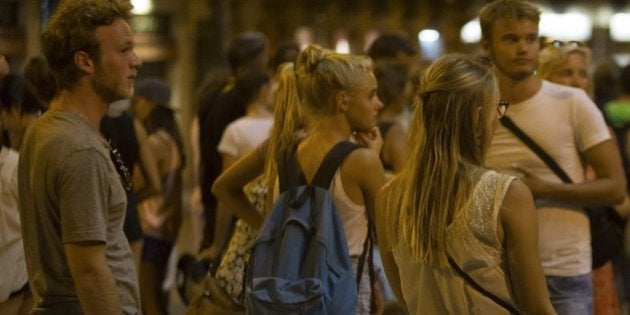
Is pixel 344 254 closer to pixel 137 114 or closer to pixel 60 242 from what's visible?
pixel 60 242

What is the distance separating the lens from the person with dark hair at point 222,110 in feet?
28.0

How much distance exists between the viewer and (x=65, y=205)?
4.14 meters

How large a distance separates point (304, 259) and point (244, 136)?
9.48 ft

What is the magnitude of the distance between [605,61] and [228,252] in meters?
5.38

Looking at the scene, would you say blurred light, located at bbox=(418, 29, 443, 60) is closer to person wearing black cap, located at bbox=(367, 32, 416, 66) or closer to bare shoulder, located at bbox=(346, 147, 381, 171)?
person wearing black cap, located at bbox=(367, 32, 416, 66)

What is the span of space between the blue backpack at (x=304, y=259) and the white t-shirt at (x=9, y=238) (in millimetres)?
1102

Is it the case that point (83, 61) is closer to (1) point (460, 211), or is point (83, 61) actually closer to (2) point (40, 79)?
(1) point (460, 211)

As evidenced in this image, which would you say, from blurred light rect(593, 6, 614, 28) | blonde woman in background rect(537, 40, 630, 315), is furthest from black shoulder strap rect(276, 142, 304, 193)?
blurred light rect(593, 6, 614, 28)

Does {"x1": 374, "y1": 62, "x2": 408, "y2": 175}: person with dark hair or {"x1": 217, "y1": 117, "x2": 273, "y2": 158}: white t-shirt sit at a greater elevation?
{"x1": 374, "y1": 62, "x2": 408, "y2": 175}: person with dark hair

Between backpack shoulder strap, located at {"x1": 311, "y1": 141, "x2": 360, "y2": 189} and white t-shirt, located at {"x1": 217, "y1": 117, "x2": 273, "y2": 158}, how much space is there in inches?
101

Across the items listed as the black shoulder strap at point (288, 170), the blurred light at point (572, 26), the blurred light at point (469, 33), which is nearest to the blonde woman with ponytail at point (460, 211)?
the black shoulder strap at point (288, 170)

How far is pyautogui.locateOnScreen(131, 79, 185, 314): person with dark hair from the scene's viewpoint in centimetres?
930

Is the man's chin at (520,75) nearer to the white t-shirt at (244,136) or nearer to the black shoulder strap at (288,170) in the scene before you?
the black shoulder strap at (288,170)

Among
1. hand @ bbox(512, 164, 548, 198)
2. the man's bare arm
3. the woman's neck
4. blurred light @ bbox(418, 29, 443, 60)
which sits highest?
the man's bare arm
